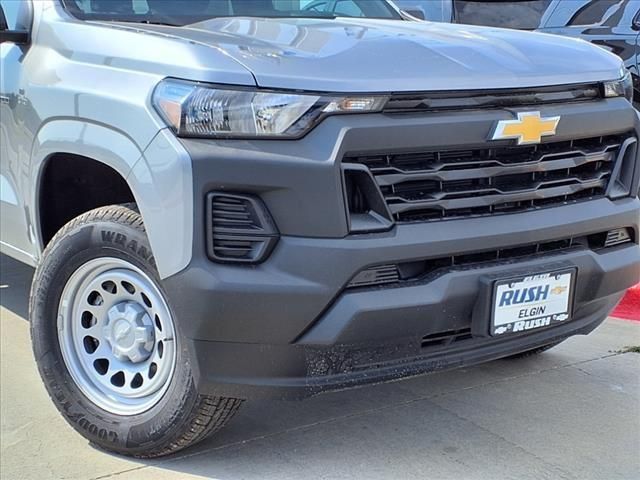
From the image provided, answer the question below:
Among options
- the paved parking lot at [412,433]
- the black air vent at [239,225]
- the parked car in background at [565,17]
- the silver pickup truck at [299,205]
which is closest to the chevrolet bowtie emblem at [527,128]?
the silver pickup truck at [299,205]

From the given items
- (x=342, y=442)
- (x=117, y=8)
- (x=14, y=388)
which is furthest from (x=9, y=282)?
(x=342, y=442)

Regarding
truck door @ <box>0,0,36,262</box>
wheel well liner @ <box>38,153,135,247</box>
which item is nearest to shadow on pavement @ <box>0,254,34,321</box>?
truck door @ <box>0,0,36,262</box>

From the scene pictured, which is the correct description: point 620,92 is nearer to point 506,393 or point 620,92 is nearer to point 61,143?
point 506,393

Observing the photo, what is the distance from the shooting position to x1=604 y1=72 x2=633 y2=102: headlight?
3186 millimetres

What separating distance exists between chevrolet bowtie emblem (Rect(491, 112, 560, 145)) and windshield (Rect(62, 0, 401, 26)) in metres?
1.48

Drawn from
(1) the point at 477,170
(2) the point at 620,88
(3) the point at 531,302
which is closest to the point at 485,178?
(1) the point at 477,170

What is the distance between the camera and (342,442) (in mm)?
3275

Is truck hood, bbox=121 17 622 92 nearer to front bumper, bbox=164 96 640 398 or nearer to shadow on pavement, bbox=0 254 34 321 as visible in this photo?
front bumper, bbox=164 96 640 398

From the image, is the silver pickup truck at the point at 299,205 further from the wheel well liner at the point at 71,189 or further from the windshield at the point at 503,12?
the windshield at the point at 503,12

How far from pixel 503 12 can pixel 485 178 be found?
178 inches

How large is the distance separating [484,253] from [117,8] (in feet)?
6.10

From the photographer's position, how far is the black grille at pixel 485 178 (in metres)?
2.68

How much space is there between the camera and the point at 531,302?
289 cm

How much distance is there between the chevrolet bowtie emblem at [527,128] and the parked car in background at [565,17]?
2.98m
